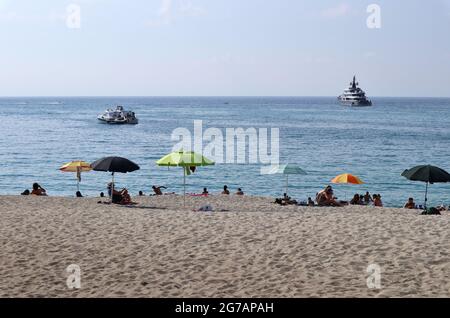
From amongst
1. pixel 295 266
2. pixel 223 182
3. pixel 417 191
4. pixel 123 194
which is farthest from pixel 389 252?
pixel 223 182

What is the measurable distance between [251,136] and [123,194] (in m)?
64.8

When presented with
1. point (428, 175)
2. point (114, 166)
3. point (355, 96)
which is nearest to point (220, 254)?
point (114, 166)

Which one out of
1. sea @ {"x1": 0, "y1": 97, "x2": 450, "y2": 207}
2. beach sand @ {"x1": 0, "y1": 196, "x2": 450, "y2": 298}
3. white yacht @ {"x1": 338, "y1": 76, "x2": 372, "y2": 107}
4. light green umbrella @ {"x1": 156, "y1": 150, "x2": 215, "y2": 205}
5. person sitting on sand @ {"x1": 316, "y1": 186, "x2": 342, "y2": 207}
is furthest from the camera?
white yacht @ {"x1": 338, "y1": 76, "x2": 372, "y2": 107}

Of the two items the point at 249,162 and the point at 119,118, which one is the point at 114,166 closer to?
the point at 249,162

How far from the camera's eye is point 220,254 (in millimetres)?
11758

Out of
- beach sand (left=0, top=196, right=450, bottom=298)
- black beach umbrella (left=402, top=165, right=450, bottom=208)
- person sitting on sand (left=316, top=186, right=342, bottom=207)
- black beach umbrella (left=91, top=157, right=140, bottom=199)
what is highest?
black beach umbrella (left=91, top=157, right=140, bottom=199)

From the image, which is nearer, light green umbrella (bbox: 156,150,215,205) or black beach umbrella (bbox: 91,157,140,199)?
light green umbrella (bbox: 156,150,215,205)

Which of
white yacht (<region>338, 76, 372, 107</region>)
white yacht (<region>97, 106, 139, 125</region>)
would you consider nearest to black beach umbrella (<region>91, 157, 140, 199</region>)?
white yacht (<region>97, 106, 139, 125</region>)

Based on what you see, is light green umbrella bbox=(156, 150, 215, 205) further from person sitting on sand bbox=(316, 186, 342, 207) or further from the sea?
the sea

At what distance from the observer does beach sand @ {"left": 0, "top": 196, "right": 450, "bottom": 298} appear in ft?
32.1

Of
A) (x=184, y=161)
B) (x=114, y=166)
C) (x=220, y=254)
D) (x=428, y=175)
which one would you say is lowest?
(x=220, y=254)

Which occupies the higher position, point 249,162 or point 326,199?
point 326,199

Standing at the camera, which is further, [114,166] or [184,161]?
[114,166]
